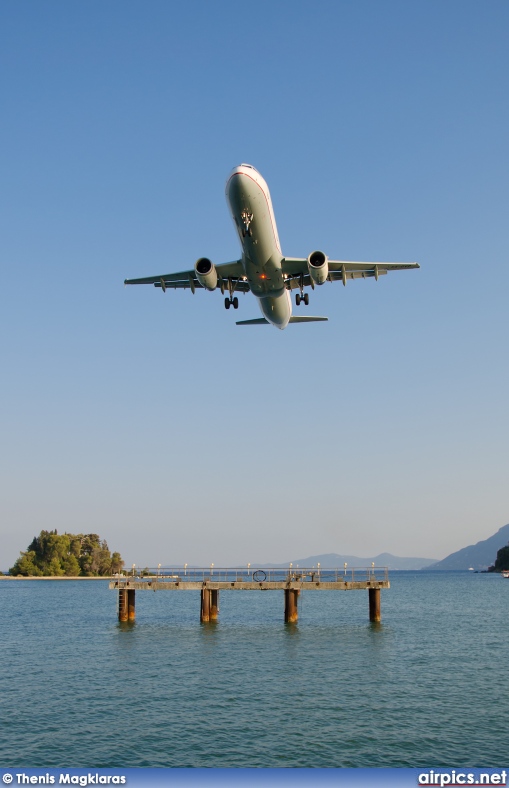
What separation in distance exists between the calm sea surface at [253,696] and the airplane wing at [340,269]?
24.8m

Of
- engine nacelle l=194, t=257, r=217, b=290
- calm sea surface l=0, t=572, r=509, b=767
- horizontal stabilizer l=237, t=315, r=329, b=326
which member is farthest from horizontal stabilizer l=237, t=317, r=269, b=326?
calm sea surface l=0, t=572, r=509, b=767

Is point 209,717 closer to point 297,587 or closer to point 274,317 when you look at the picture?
point 274,317

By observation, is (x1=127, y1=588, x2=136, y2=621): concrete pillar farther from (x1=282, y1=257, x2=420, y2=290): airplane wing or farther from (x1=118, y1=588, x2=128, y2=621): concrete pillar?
(x1=282, y1=257, x2=420, y2=290): airplane wing

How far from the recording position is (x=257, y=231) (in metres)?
36.3

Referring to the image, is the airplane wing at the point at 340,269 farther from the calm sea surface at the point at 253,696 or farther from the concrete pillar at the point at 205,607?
the concrete pillar at the point at 205,607

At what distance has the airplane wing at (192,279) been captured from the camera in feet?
142

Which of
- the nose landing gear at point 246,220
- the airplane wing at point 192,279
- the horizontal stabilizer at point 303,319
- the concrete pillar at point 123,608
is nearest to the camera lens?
the nose landing gear at point 246,220

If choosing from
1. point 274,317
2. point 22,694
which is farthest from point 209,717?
point 274,317

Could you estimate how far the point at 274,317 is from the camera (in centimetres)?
4781

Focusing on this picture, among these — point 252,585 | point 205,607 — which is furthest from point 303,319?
point 205,607

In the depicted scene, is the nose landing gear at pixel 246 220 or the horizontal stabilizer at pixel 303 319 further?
the horizontal stabilizer at pixel 303 319

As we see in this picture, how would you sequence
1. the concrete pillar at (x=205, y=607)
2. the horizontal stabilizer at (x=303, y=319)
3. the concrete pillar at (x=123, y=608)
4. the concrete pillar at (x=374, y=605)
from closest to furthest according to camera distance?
the horizontal stabilizer at (x=303, y=319) < the concrete pillar at (x=205, y=607) < the concrete pillar at (x=374, y=605) < the concrete pillar at (x=123, y=608)

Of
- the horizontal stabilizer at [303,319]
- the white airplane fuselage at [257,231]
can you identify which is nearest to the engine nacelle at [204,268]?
the white airplane fuselage at [257,231]

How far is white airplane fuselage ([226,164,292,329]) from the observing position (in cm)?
3484
